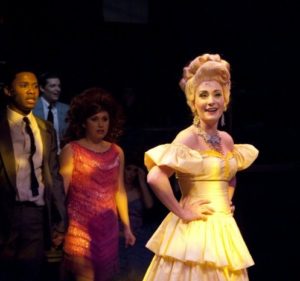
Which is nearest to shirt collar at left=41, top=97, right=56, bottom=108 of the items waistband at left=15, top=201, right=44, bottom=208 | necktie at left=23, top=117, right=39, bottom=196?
necktie at left=23, top=117, right=39, bottom=196

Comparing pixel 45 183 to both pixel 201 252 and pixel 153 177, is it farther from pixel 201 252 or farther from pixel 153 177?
pixel 201 252

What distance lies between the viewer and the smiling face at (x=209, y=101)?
4.73 metres

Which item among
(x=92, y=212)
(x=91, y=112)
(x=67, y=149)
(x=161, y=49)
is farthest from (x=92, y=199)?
(x=161, y=49)

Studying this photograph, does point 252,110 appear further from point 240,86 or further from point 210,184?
point 210,184

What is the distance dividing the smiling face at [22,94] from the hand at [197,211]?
4.18 ft

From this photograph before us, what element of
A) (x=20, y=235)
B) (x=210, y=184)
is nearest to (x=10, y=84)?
(x=20, y=235)

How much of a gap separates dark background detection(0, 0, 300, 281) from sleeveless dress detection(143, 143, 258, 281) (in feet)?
10.3

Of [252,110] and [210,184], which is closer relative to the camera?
[210,184]

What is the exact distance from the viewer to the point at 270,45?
888cm

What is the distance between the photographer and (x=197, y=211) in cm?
464

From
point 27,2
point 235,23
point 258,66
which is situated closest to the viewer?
point 27,2

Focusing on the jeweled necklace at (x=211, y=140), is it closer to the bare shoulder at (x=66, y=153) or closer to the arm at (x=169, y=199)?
the arm at (x=169, y=199)

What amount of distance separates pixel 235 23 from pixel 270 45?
0.48 metres

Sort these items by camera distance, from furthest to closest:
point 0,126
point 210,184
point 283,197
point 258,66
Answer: point 283,197 < point 258,66 < point 0,126 < point 210,184
